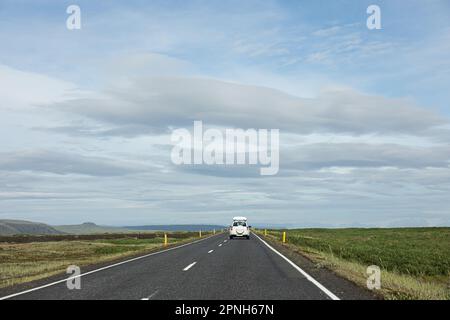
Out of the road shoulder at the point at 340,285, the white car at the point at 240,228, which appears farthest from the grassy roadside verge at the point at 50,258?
the road shoulder at the point at 340,285

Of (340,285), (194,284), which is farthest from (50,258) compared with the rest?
(340,285)

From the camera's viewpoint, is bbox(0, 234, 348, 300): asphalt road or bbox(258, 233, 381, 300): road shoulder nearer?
bbox(258, 233, 381, 300): road shoulder

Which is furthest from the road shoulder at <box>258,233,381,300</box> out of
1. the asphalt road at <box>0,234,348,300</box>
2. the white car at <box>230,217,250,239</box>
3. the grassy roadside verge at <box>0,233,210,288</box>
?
the white car at <box>230,217,250,239</box>

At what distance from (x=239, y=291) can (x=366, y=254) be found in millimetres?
20522

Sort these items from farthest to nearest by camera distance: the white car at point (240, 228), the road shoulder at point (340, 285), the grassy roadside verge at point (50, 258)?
the white car at point (240, 228) → the grassy roadside verge at point (50, 258) → the road shoulder at point (340, 285)

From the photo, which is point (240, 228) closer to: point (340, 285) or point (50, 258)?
point (50, 258)

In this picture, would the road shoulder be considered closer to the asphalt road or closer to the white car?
the asphalt road

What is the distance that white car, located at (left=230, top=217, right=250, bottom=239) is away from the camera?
41.2 m

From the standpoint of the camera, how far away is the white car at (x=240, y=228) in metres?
41.2

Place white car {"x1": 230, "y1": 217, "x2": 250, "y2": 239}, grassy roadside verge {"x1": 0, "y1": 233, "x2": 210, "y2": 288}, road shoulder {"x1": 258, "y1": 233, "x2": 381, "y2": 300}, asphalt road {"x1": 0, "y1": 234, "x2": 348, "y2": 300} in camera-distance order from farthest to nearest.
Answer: white car {"x1": 230, "y1": 217, "x2": 250, "y2": 239} < grassy roadside verge {"x1": 0, "y1": 233, "x2": 210, "y2": 288} < asphalt road {"x1": 0, "y1": 234, "x2": 348, "y2": 300} < road shoulder {"x1": 258, "y1": 233, "x2": 381, "y2": 300}

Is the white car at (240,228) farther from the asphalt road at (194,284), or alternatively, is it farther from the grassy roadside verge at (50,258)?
the asphalt road at (194,284)

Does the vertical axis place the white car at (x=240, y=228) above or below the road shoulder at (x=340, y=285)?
below
